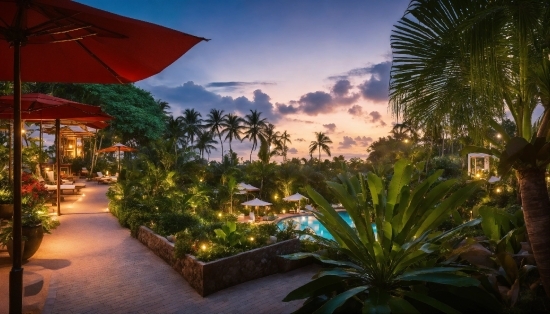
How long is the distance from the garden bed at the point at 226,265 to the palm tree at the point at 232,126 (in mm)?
41348

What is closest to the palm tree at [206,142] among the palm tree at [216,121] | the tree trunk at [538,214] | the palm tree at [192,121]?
the palm tree at [216,121]

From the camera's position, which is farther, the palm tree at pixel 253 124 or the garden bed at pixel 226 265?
the palm tree at pixel 253 124

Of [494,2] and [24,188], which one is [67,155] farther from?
[494,2]

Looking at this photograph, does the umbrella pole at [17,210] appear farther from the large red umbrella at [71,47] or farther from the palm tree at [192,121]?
the palm tree at [192,121]

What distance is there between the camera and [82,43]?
3.18 metres

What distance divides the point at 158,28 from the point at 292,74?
13514mm

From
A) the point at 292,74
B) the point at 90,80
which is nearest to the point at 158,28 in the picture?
the point at 90,80

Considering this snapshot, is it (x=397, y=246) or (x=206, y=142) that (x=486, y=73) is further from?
(x=206, y=142)

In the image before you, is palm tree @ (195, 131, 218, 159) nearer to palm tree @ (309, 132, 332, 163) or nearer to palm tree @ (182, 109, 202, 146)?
palm tree @ (182, 109, 202, 146)

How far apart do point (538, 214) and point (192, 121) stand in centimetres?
5245

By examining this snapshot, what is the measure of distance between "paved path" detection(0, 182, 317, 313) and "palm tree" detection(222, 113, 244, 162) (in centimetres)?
4087

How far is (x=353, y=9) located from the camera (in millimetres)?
6621

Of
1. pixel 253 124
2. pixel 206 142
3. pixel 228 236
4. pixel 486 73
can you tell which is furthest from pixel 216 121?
pixel 486 73

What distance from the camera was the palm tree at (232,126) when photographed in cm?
4816
